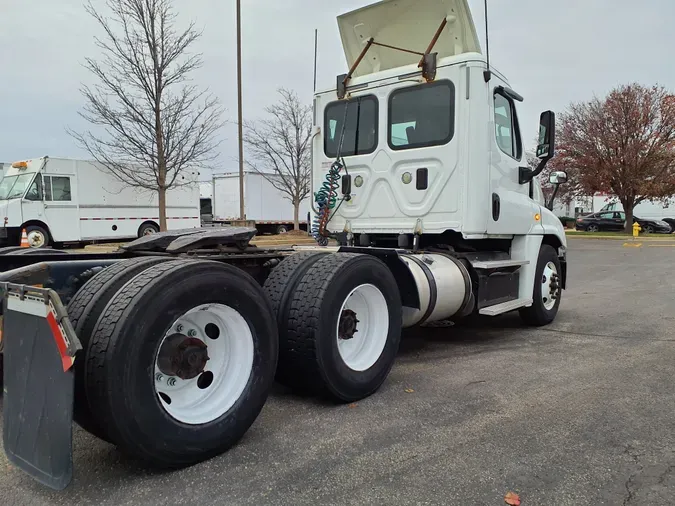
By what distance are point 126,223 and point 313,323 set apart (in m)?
18.7

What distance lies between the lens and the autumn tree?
30.6 meters

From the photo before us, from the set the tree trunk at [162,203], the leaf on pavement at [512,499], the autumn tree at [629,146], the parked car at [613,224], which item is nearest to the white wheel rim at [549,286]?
the leaf on pavement at [512,499]

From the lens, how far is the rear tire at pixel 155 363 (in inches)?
97.2

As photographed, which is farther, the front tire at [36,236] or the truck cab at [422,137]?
the front tire at [36,236]

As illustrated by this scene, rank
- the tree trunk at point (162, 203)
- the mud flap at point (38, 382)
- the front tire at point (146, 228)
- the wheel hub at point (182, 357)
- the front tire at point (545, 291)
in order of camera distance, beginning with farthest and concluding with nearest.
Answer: the front tire at point (146, 228)
the tree trunk at point (162, 203)
the front tire at point (545, 291)
the wheel hub at point (182, 357)
the mud flap at point (38, 382)

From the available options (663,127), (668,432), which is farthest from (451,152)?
(663,127)

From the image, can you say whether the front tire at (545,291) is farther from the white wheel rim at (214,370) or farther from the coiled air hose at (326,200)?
the white wheel rim at (214,370)

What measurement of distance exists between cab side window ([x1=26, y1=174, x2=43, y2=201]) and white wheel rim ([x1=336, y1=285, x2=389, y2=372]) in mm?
17340

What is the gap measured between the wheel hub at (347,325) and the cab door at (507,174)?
2234mm

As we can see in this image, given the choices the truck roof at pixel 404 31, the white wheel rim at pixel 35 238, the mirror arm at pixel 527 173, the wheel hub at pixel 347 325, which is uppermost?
the truck roof at pixel 404 31

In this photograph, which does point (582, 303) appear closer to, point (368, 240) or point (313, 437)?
point (368, 240)

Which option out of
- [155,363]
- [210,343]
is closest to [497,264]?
[210,343]

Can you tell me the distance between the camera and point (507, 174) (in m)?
5.87

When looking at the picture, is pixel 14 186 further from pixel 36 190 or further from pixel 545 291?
pixel 545 291
